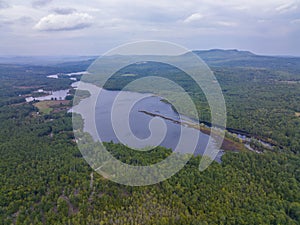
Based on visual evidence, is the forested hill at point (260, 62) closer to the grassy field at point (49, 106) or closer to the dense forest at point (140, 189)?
the grassy field at point (49, 106)

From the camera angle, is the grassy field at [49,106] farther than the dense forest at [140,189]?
Yes

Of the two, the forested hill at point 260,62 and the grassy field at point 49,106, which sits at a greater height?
the forested hill at point 260,62

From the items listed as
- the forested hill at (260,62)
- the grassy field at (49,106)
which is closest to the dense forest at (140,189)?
the grassy field at (49,106)

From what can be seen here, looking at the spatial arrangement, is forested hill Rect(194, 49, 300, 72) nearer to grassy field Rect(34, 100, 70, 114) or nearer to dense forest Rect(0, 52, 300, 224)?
grassy field Rect(34, 100, 70, 114)

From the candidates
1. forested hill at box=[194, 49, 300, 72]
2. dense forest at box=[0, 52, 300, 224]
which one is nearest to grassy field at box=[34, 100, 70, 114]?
dense forest at box=[0, 52, 300, 224]

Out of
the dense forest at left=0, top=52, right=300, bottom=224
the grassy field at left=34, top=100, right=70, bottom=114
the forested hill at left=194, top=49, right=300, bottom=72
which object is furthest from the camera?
the forested hill at left=194, top=49, right=300, bottom=72

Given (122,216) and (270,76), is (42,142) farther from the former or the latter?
(270,76)

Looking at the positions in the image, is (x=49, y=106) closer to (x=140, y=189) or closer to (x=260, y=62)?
(x=140, y=189)

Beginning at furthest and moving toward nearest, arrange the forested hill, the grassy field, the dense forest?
the forested hill < the grassy field < the dense forest

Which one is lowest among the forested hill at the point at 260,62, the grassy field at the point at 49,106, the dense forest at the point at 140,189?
the dense forest at the point at 140,189

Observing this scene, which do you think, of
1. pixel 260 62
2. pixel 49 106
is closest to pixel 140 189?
pixel 49 106

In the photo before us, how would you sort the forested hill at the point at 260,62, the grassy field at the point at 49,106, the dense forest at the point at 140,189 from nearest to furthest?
Result: the dense forest at the point at 140,189
the grassy field at the point at 49,106
the forested hill at the point at 260,62

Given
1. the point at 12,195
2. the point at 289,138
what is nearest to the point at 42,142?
the point at 12,195
